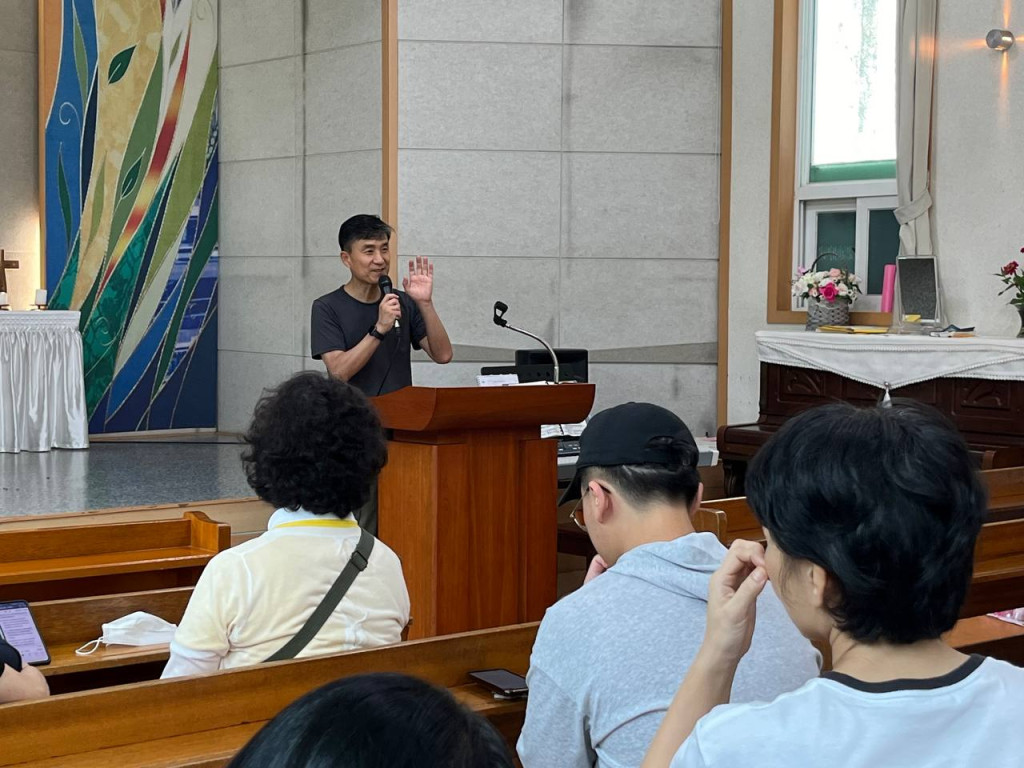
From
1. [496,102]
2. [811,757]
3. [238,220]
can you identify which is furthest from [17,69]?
[811,757]

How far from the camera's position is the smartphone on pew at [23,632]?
102 inches

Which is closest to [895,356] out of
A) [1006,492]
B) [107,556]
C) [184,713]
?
[1006,492]

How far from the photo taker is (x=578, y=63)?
26.1ft

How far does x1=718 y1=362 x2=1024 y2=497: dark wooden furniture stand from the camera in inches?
226

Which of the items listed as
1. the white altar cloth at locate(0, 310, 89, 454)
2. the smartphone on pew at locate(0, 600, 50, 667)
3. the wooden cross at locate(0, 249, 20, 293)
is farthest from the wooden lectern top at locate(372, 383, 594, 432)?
the wooden cross at locate(0, 249, 20, 293)

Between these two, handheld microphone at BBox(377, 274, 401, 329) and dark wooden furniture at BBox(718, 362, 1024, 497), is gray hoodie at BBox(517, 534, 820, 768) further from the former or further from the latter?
dark wooden furniture at BBox(718, 362, 1024, 497)

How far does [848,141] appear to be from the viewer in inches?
298

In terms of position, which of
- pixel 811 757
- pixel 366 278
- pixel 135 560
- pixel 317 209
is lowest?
pixel 135 560

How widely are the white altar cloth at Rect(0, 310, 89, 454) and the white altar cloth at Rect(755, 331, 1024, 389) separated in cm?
473

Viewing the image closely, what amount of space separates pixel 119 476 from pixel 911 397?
458 cm

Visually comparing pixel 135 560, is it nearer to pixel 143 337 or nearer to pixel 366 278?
pixel 366 278

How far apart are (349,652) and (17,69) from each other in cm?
825

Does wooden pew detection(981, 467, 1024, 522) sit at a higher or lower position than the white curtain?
lower

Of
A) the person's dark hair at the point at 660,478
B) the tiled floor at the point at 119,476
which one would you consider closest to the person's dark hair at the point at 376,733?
the person's dark hair at the point at 660,478
